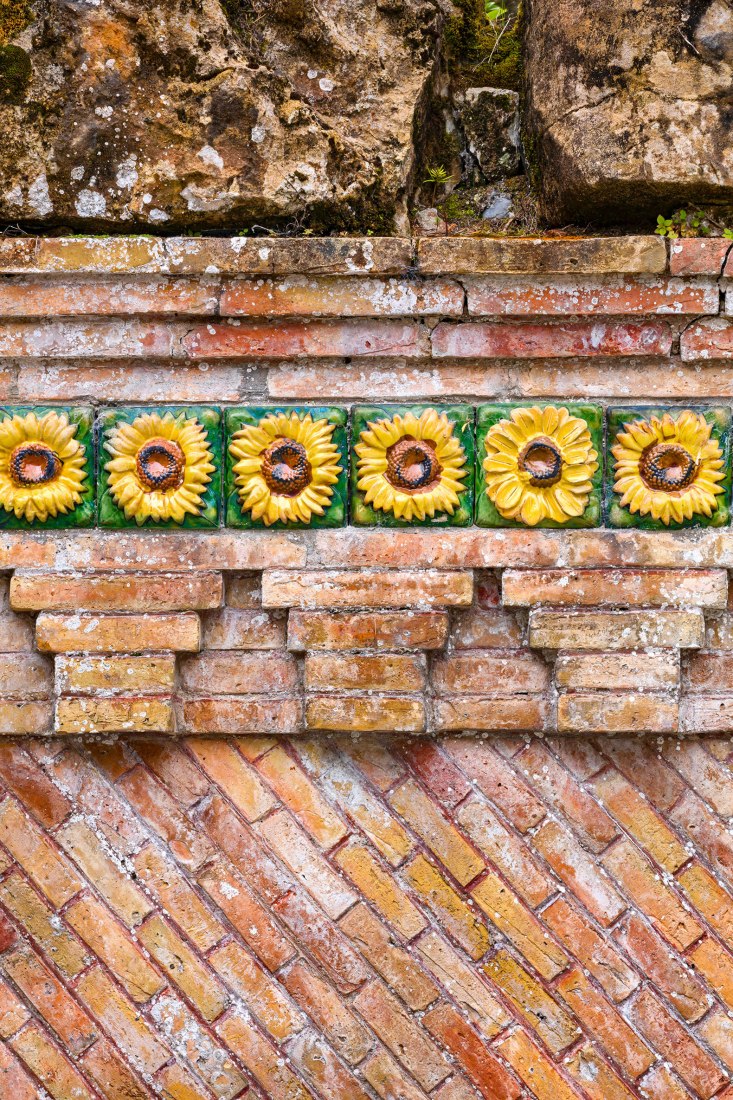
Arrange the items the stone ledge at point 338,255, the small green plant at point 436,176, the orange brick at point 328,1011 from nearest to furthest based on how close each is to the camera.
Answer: the stone ledge at point 338,255 < the orange brick at point 328,1011 < the small green plant at point 436,176

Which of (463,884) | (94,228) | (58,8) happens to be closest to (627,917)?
(463,884)

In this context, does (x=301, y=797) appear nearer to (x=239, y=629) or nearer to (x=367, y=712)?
(x=367, y=712)

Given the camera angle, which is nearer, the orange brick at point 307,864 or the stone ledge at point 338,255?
the stone ledge at point 338,255

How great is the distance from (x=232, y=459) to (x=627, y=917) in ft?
5.41

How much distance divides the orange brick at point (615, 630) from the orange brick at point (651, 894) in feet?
1.87

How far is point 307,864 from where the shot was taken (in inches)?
105

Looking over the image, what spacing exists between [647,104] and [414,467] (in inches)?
44.6

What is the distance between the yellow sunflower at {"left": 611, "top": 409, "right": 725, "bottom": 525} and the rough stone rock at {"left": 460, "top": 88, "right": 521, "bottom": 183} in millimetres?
923

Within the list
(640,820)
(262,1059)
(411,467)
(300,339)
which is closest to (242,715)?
(411,467)

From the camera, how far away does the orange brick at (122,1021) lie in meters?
2.64

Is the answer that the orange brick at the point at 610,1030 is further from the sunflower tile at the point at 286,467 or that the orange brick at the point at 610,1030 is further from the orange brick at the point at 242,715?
the sunflower tile at the point at 286,467

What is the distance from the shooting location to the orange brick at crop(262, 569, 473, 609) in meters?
2.60

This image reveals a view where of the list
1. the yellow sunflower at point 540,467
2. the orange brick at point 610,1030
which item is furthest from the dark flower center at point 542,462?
the orange brick at point 610,1030

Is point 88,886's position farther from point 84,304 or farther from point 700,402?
point 700,402
